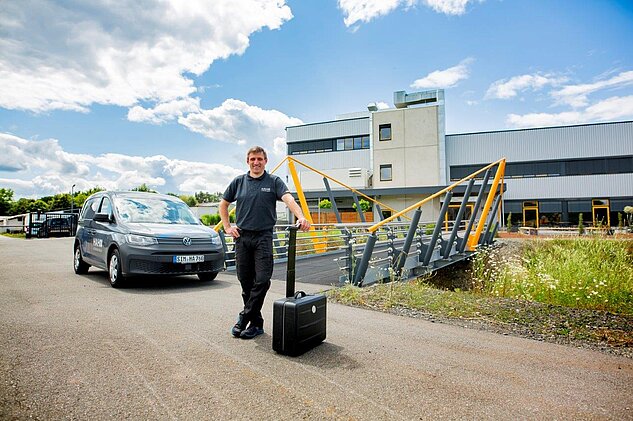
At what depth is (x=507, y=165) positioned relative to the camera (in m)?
36.3

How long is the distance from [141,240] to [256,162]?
3.68 m

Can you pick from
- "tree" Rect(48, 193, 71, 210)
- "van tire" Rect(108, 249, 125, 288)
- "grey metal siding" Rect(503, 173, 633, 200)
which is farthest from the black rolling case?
"tree" Rect(48, 193, 71, 210)

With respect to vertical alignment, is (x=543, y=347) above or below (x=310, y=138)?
below

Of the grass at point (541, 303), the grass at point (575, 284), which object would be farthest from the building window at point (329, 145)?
the grass at point (541, 303)

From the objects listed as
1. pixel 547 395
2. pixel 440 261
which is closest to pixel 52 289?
pixel 547 395

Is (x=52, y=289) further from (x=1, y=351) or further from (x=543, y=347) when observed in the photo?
(x=543, y=347)

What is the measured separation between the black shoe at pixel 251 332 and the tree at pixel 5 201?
10072 cm

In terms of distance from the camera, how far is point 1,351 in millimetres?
3363

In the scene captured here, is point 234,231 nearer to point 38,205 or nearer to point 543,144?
point 543,144

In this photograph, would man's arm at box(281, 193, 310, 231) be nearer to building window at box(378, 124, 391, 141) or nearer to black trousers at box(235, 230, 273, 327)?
black trousers at box(235, 230, 273, 327)

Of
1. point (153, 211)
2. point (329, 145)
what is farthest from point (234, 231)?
point (329, 145)

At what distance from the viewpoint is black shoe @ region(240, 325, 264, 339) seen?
12.6 ft

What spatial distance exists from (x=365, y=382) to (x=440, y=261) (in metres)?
8.87

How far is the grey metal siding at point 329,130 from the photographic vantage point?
142ft
